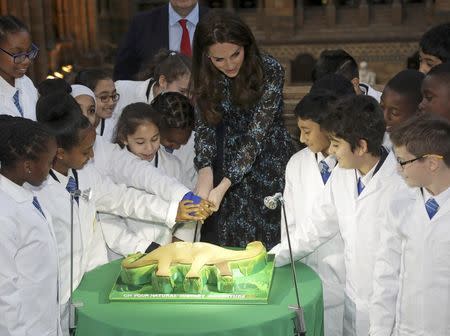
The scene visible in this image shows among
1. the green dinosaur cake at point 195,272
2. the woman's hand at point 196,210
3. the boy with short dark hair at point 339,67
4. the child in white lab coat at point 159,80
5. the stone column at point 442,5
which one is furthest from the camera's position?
the stone column at point 442,5

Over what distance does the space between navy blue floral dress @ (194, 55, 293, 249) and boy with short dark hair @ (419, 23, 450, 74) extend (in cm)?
93

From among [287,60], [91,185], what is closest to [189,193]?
[91,185]

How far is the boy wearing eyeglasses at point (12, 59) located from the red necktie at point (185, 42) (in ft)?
4.32

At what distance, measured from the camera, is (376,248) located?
294 centimetres

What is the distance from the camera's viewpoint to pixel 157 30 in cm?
480

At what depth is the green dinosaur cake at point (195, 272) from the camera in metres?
2.71

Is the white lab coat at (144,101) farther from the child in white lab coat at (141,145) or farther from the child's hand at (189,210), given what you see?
the child's hand at (189,210)

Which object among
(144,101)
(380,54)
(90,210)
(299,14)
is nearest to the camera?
(90,210)

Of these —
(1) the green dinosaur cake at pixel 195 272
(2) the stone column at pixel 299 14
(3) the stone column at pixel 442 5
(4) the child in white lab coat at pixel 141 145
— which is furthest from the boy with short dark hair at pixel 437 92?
(2) the stone column at pixel 299 14

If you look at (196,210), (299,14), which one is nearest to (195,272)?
(196,210)

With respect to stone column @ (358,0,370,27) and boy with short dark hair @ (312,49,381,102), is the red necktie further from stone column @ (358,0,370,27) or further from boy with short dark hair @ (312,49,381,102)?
stone column @ (358,0,370,27)

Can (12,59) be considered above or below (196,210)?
above

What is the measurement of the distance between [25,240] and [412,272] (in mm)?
1336

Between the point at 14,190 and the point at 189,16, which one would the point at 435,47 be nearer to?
the point at 189,16
